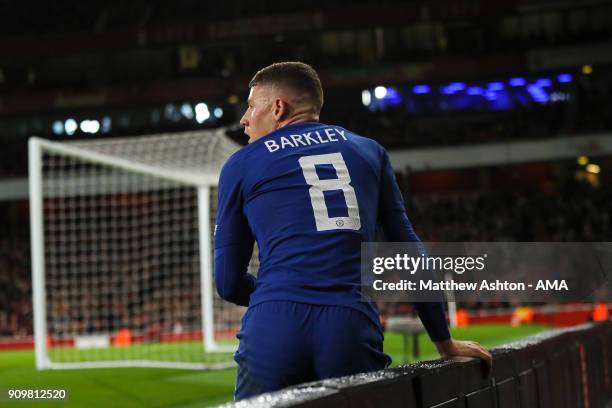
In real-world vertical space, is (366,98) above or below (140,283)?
above

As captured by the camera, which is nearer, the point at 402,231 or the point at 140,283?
the point at 402,231

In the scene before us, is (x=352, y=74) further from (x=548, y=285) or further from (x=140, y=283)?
(x=548, y=285)

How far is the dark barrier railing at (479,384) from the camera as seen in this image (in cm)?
178

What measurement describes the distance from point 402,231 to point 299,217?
32cm

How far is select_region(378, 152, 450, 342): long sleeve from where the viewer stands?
2332 mm

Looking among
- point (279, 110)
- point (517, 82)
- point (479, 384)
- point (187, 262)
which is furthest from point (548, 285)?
point (517, 82)


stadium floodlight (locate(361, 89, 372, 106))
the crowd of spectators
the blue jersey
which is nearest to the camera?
the blue jersey

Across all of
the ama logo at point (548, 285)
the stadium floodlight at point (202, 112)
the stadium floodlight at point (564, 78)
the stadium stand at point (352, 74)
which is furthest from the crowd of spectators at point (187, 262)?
the ama logo at point (548, 285)

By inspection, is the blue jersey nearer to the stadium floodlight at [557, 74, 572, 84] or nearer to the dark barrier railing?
the dark barrier railing

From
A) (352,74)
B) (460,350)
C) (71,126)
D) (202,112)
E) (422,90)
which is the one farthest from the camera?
(71,126)

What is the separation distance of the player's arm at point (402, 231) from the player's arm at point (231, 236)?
393 mm

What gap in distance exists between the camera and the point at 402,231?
7.77 ft

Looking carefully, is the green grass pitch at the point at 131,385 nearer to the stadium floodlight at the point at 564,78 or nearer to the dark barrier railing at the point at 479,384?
the dark barrier railing at the point at 479,384

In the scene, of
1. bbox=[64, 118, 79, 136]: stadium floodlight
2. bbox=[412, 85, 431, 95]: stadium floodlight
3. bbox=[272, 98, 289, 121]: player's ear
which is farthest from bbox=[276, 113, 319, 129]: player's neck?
bbox=[64, 118, 79, 136]: stadium floodlight
